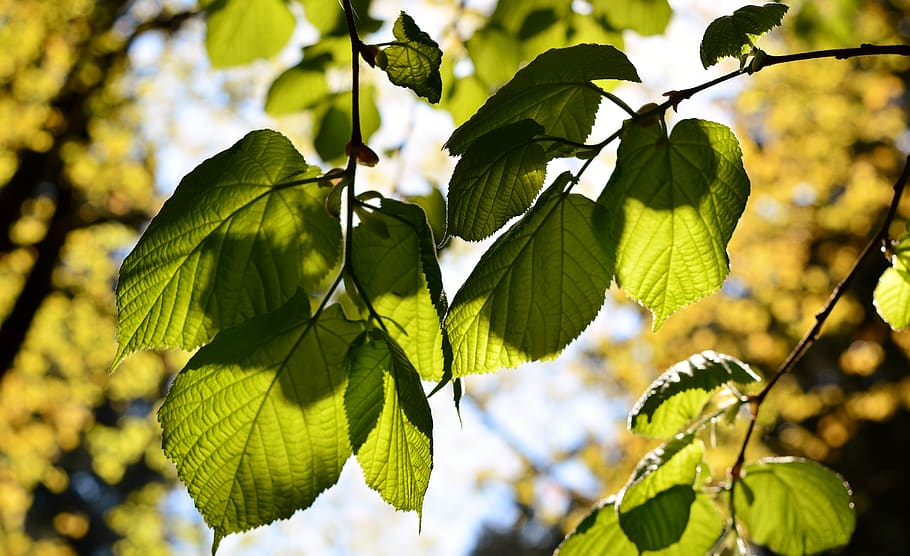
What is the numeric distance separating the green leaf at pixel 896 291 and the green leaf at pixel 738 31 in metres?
0.23

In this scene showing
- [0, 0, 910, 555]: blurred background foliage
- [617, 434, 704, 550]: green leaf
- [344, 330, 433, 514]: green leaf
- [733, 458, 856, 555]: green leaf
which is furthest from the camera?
[0, 0, 910, 555]: blurred background foliage

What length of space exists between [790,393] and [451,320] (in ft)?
20.5

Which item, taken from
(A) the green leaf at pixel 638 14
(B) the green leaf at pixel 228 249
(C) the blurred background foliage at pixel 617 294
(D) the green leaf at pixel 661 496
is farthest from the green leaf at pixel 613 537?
(C) the blurred background foliage at pixel 617 294

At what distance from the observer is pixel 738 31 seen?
41 centimetres

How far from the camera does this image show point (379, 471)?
0.40m

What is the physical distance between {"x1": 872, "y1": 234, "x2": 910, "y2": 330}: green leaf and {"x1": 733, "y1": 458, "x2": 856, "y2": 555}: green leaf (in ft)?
0.43

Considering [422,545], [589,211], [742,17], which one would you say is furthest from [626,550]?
[422,545]

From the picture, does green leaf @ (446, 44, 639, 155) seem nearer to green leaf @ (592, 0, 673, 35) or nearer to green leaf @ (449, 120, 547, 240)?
green leaf @ (449, 120, 547, 240)

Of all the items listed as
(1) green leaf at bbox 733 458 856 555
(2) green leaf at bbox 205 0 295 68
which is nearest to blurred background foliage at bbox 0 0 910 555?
(2) green leaf at bbox 205 0 295 68

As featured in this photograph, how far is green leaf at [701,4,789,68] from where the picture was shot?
1.33ft

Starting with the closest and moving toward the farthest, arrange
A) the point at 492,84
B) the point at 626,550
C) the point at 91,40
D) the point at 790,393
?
the point at 626,550, the point at 492,84, the point at 91,40, the point at 790,393

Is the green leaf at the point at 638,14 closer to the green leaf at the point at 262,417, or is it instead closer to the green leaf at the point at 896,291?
the green leaf at the point at 896,291

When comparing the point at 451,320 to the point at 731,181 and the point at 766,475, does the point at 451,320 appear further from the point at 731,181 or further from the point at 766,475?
the point at 766,475

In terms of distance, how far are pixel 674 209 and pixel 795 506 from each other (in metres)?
0.30
